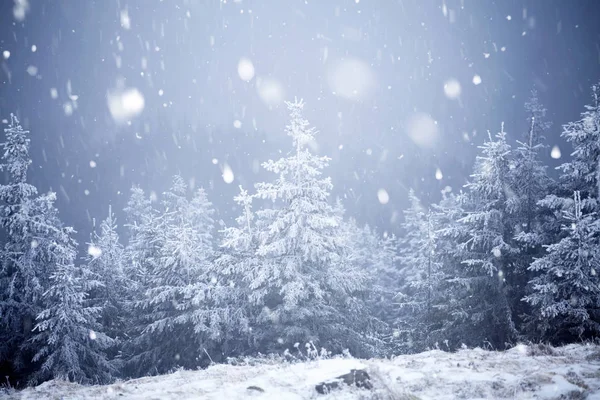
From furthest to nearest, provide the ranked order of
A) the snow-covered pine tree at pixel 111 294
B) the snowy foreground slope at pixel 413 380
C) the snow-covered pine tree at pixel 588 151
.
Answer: the snow-covered pine tree at pixel 111 294
the snow-covered pine tree at pixel 588 151
the snowy foreground slope at pixel 413 380

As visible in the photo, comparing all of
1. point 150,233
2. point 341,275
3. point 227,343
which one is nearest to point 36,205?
point 150,233

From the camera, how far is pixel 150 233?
22438 mm

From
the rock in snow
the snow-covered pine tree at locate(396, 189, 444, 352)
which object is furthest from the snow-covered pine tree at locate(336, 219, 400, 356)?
the rock in snow

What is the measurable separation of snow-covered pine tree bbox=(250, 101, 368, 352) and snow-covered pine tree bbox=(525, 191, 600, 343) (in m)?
7.11

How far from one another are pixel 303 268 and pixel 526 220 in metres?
10.7

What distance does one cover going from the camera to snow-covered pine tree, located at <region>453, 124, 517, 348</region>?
1552 cm

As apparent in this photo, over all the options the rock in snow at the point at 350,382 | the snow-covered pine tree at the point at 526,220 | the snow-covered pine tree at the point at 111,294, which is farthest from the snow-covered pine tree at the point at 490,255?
the snow-covered pine tree at the point at 111,294

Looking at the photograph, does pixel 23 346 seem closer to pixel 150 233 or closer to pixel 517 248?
pixel 150 233

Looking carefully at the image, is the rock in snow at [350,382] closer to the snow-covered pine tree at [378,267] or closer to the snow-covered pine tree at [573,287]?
the snow-covered pine tree at [573,287]

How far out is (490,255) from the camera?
629 inches

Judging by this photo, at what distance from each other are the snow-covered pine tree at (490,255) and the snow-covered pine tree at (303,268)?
16.3 ft

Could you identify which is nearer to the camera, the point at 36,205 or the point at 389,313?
the point at 36,205

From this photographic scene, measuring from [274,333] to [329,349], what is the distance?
245 cm

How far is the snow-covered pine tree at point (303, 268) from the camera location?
1502 cm
